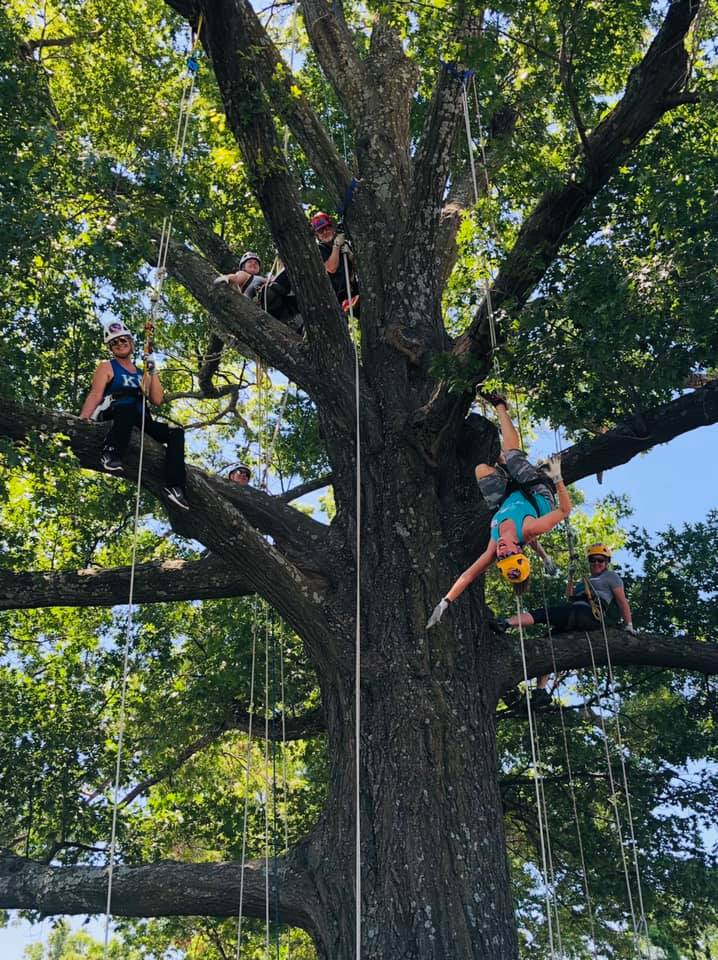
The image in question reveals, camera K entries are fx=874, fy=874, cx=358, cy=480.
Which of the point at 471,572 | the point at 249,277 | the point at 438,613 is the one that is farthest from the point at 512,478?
the point at 249,277

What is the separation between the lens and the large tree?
15.6 feet

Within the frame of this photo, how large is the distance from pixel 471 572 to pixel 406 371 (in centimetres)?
170

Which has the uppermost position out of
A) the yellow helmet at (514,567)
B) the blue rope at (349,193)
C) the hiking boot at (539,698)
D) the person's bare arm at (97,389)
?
the blue rope at (349,193)

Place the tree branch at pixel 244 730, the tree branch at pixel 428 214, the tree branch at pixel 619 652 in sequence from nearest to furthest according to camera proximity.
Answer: the tree branch at pixel 619 652, the tree branch at pixel 428 214, the tree branch at pixel 244 730

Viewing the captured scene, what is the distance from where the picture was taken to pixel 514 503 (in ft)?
17.2

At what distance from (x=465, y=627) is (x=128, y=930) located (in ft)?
23.6

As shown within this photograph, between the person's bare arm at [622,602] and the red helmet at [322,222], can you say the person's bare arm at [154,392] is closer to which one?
the red helmet at [322,222]

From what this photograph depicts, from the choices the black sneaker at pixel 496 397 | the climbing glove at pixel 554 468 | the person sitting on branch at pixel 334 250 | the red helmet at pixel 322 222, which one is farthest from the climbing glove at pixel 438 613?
the red helmet at pixel 322 222

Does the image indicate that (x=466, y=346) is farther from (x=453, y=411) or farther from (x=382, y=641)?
(x=382, y=641)

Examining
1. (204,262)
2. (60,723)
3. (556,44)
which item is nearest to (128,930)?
(60,723)

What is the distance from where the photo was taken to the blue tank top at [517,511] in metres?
5.16

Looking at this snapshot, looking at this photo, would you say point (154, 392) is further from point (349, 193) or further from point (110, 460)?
point (349, 193)

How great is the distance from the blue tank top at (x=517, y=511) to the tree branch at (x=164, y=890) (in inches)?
91.1

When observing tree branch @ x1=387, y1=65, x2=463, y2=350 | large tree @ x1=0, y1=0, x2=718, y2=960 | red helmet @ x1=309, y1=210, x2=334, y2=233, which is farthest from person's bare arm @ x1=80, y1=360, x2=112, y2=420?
red helmet @ x1=309, y1=210, x2=334, y2=233
